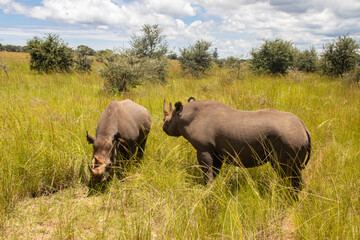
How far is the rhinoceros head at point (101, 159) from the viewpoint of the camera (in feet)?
11.2

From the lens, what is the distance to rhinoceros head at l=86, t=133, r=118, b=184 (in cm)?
342

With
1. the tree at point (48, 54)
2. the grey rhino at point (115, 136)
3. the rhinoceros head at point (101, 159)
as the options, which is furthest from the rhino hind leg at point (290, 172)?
the tree at point (48, 54)

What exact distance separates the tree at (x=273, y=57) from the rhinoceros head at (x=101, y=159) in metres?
17.4

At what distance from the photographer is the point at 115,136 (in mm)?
3857

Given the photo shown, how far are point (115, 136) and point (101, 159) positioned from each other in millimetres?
499

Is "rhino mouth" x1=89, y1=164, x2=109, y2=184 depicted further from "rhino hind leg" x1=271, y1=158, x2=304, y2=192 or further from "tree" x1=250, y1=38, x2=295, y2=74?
"tree" x1=250, y1=38, x2=295, y2=74

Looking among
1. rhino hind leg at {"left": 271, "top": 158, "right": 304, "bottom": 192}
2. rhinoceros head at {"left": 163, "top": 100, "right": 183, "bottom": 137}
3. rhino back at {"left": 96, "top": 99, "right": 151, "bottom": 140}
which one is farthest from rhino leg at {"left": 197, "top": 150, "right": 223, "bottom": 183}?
rhino back at {"left": 96, "top": 99, "right": 151, "bottom": 140}

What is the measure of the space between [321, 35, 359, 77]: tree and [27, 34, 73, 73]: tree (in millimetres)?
18939

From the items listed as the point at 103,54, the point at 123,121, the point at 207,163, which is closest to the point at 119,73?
the point at 103,54

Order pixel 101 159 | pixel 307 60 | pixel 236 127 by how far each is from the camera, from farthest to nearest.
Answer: pixel 307 60, pixel 101 159, pixel 236 127

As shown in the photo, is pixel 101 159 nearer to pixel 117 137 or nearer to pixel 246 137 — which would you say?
pixel 117 137

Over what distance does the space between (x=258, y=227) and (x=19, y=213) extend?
3.03 metres

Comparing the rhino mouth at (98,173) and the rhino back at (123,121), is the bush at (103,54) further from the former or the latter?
the rhino mouth at (98,173)

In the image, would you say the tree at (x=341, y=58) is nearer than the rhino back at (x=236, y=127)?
No
